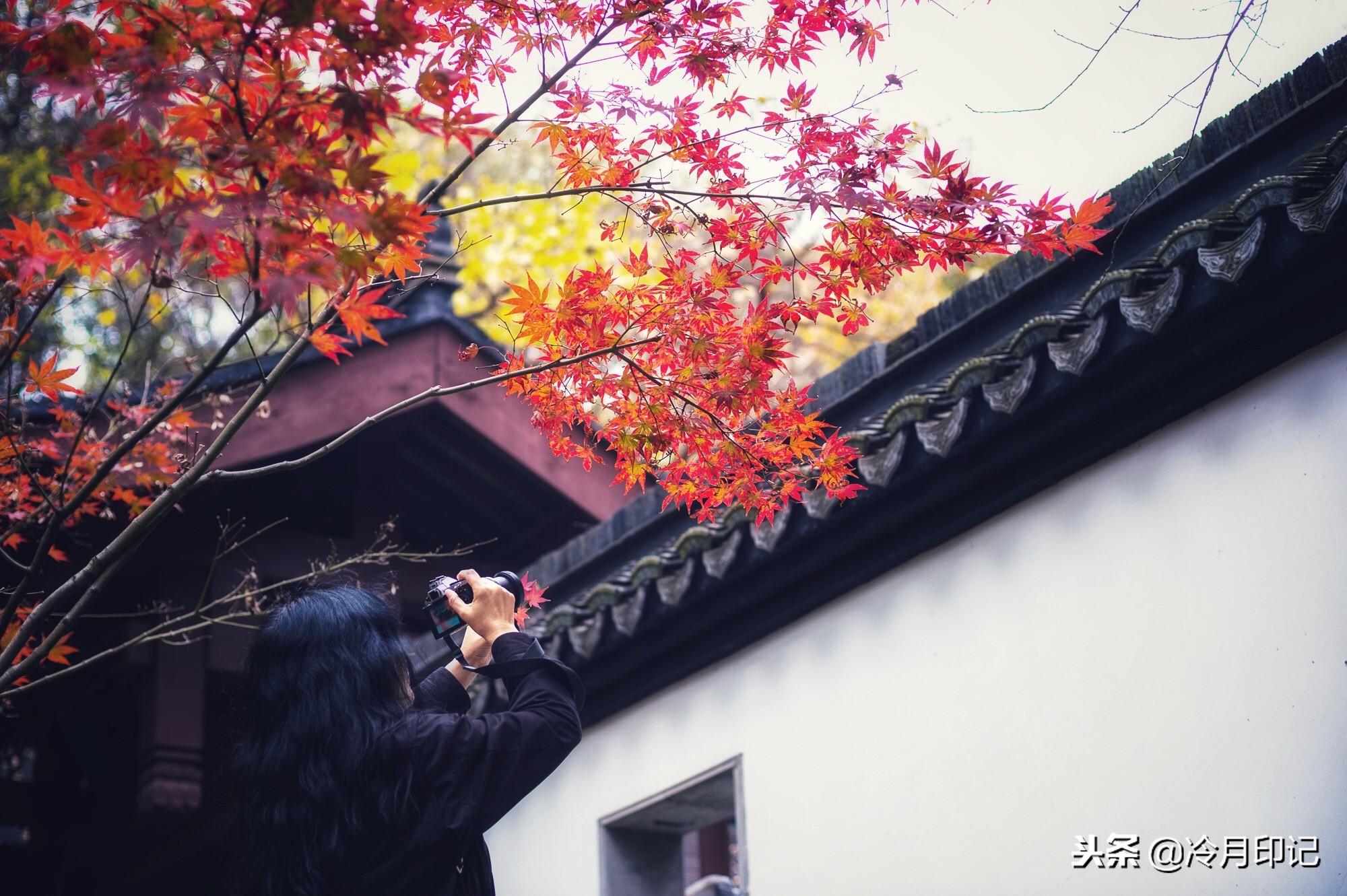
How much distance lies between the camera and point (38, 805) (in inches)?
331

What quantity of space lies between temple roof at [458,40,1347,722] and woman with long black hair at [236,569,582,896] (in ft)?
7.24

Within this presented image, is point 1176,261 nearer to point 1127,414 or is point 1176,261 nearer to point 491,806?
point 1127,414

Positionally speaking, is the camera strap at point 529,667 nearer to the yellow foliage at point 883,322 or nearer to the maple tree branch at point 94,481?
the maple tree branch at point 94,481

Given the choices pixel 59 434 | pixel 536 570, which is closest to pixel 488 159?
pixel 536 570

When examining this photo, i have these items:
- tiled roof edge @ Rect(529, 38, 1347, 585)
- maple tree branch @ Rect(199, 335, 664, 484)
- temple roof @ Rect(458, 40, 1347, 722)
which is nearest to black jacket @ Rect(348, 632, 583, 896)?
Result: maple tree branch @ Rect(199, 335, 664, 484)

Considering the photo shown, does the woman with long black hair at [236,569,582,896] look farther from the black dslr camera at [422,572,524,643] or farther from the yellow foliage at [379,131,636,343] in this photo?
the yellow foliage at [379,131,636,343]

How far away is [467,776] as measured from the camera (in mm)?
2662

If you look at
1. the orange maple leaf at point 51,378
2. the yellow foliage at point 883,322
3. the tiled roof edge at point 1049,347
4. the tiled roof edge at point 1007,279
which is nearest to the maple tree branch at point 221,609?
the orange maple leaf at point 51,378

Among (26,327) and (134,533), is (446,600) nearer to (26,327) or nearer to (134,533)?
(134,533)

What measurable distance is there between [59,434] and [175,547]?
147 centimetres

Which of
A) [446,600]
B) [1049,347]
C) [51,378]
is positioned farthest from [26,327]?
[1049,347]

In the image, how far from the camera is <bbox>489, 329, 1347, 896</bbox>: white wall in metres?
3.75

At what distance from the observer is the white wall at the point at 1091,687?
12.3 feet

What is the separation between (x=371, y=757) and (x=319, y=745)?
0.43 ft
